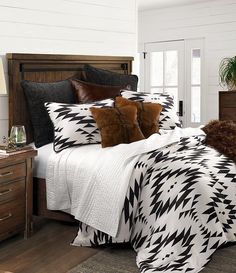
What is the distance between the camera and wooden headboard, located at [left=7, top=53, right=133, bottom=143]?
3541 millimetres

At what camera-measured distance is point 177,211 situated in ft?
8.12

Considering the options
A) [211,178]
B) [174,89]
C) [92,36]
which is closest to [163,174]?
[211,178]

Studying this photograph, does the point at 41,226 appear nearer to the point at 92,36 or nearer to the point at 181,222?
the point at 181,222

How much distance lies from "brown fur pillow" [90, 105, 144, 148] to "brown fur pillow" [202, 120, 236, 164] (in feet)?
1.67

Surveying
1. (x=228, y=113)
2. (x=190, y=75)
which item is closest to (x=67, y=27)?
(x=228, y=113)

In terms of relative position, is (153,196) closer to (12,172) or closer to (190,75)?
(12,172)

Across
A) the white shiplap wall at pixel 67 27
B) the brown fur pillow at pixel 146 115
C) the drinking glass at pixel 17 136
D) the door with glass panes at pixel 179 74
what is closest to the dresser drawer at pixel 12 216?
the drinking glass at pixel 17 136

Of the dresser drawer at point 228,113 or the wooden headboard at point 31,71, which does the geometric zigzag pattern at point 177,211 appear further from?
the dresser drawer at point 228,113

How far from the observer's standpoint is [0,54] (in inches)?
138

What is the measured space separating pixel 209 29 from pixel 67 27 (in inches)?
109

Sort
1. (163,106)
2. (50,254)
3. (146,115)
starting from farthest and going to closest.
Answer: (163,106)
(146,115)
(50,254)

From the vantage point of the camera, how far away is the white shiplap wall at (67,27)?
362 centimetres

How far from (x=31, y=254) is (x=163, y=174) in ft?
3.19

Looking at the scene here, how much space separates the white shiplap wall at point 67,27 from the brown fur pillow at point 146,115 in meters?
0.96
